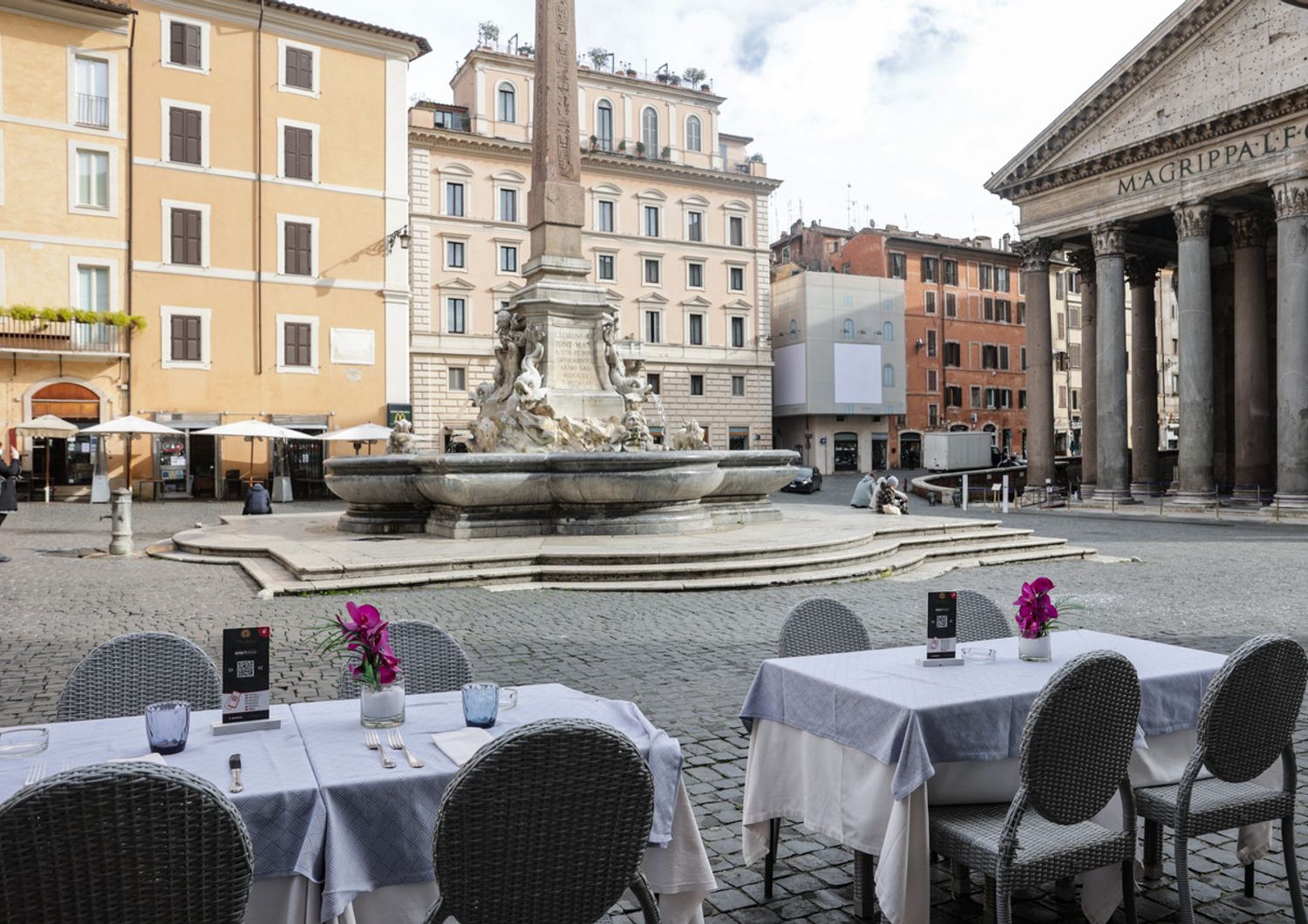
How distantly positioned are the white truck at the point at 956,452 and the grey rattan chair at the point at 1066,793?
44.6m

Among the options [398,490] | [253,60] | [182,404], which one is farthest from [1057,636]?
[253,60]

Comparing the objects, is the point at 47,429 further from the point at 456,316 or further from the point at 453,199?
the point at 453,199

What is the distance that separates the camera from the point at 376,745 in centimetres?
291

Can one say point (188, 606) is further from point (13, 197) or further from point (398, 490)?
point (13, 197)

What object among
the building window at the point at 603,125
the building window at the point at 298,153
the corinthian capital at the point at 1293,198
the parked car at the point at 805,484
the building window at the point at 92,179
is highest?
the building window at the point at 603,125

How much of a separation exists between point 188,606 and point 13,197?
24080 mm

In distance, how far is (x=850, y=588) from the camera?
36.2 feet

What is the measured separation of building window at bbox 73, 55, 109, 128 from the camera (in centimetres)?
2919

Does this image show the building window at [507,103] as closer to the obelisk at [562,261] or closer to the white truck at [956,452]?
the white truck at [956,452]

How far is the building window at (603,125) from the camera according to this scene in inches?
1745

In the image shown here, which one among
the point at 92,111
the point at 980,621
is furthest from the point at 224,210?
the point at 980,621

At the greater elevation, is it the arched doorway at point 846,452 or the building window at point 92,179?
the building window at point 92,179

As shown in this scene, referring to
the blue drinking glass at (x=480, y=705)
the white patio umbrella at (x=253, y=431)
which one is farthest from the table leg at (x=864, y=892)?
the white patio umbrella at (x=253, y=431)

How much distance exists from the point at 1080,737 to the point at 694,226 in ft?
144
